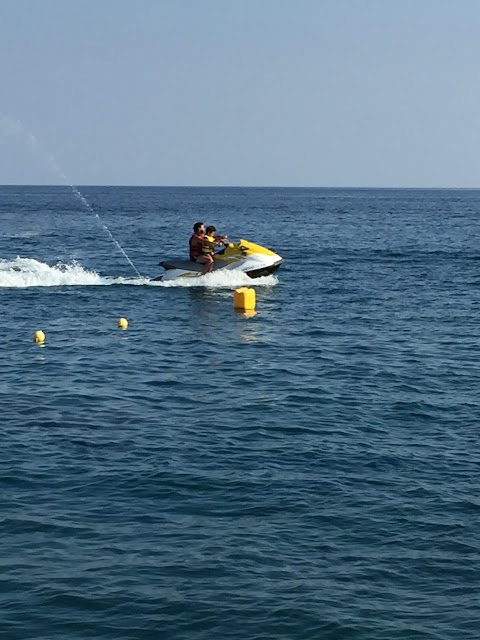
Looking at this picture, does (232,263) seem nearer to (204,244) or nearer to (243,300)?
(204,244)

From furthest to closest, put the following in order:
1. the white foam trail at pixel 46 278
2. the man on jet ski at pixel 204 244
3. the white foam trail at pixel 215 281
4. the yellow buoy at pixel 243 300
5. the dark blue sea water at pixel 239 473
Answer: the white foam trail at pixel 46 278, the white foam trail at pixel 215 281, the man on jet ski at pixel 204 244, the yellow buoy at pixel 243 300, the dark blue sea water at pixel 239 473

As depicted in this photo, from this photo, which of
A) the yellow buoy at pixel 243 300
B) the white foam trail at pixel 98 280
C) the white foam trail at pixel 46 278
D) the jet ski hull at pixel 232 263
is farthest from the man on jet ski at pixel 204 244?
the white foam trail at pixel 46 278

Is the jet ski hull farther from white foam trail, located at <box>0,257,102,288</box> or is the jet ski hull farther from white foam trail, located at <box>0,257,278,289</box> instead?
white foam trail, located at <box>0,257,102,288</box>

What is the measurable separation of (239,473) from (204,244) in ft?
69.0

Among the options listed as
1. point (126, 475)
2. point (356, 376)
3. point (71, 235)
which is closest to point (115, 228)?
point (71, 235)

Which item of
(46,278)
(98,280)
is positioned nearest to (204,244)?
(98,280)

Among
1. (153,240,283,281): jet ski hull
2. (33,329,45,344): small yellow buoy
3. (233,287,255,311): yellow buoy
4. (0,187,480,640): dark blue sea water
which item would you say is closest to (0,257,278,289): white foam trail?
(153,240,283,281): jet ski hull

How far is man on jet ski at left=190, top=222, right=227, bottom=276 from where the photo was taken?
1409 inches

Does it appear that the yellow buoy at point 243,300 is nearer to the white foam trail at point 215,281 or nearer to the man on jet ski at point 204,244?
the man on jet ski at point 204,244

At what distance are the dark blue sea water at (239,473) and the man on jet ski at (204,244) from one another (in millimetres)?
3345

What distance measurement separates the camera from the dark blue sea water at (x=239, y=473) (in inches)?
464

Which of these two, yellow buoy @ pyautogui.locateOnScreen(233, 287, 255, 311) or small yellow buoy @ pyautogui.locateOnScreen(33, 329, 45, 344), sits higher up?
yellow buoy @ pyautogui.locateOnScreen(233, 287, 255, 311)

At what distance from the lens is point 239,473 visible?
633 inches

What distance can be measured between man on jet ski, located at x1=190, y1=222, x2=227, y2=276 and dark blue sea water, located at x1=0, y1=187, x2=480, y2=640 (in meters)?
3.35
